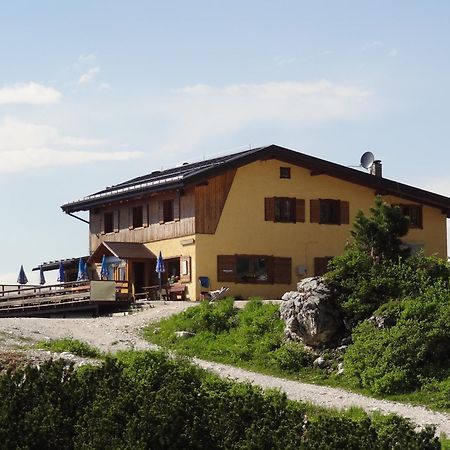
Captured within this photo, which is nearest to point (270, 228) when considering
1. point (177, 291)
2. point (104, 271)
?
point (177, 291)

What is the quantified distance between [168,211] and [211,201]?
2.26 metres

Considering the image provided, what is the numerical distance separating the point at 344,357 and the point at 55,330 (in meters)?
9.50

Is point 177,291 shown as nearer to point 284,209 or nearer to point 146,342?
point 284,209

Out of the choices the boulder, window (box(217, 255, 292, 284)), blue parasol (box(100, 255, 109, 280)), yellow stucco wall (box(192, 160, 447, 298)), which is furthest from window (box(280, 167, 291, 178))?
the boulder

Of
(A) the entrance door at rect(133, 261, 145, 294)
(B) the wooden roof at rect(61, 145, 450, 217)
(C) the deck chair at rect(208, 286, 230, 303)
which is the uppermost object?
(B) the wooden roof at rect(61, 145, 450, 217)

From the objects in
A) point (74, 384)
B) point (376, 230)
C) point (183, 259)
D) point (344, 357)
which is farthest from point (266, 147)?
point (74, 384)

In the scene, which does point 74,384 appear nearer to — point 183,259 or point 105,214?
point 183,259

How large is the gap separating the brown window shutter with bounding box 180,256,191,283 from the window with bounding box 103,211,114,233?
6.11 metres

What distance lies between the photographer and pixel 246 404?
14734 millimetres

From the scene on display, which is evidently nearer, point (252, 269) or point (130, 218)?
point (252, 269)

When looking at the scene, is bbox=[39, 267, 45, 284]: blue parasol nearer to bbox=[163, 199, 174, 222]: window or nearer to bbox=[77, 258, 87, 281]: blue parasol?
bbox=[77, 258, 87, 281]: blue parasol

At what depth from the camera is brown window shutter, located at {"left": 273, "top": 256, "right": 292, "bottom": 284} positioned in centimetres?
4100

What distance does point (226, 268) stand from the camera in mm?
40062

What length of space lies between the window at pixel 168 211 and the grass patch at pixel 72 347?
1433cm
